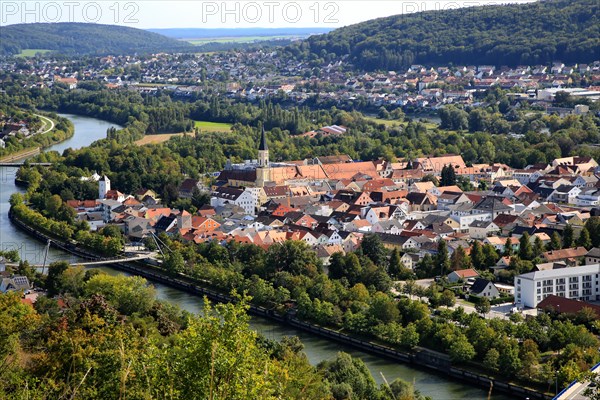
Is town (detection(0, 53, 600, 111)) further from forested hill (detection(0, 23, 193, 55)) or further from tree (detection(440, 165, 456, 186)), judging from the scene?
forested hill (detection(0, 23, 193, 55))

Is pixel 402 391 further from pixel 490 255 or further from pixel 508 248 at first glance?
pixel 508 248

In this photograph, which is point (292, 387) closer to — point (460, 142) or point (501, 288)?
point (501, 288)

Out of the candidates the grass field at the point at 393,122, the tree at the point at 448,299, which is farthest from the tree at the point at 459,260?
the grass field at the point at 393,122

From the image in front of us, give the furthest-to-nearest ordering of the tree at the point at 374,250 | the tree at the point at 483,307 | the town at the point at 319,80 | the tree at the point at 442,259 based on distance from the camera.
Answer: the town at the point at 319,80, the tree at the point at 374,250, the tree at the point at 442,259, the tree at the point at 483,307

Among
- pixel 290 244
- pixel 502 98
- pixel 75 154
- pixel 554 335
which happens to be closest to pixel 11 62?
pixel 502 98

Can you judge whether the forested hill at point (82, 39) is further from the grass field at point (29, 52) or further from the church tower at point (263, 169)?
the church tower at point (263, 169)

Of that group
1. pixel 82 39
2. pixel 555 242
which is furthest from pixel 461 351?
pixel 82 39

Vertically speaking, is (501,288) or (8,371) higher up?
(8,371)
